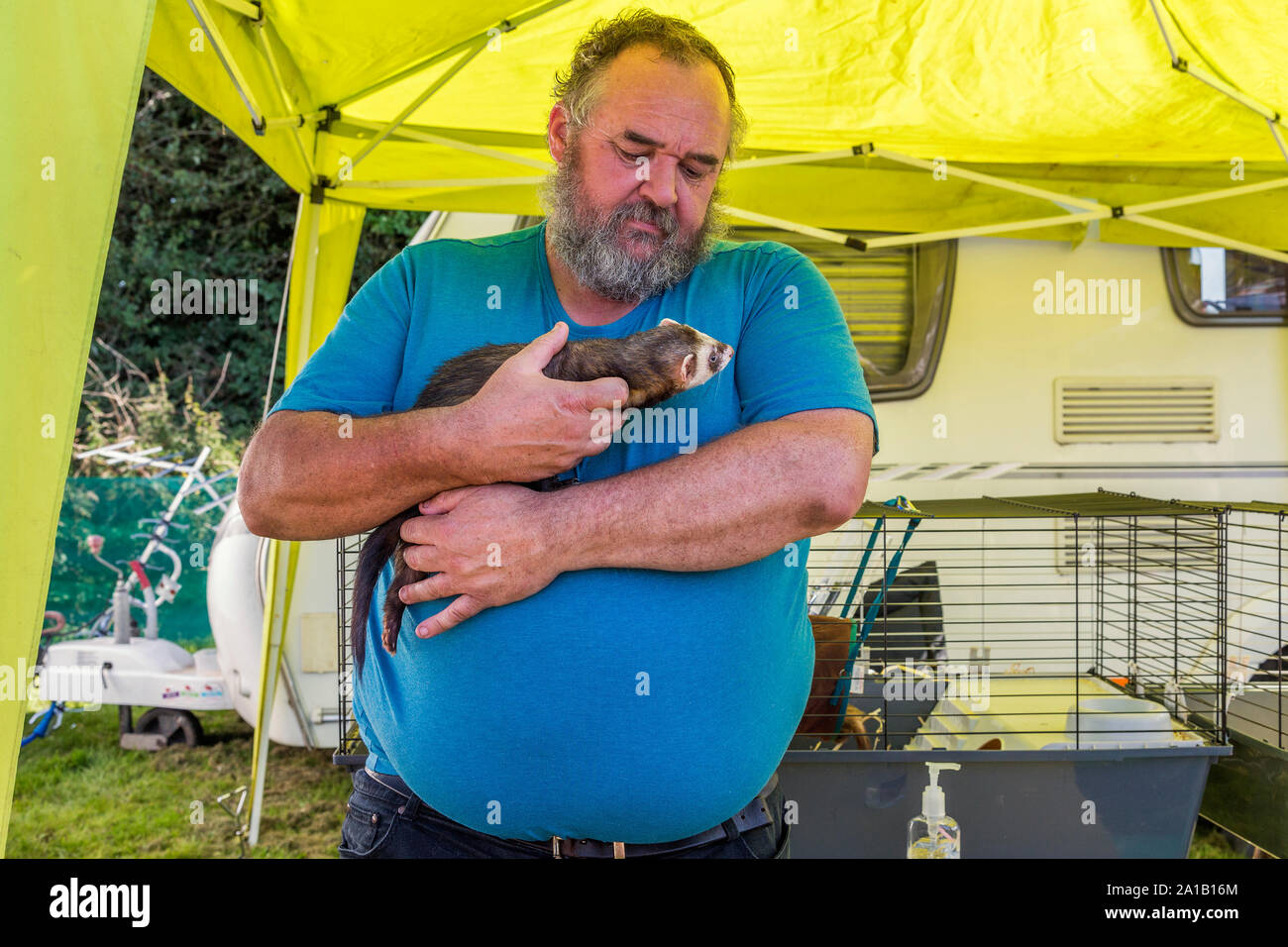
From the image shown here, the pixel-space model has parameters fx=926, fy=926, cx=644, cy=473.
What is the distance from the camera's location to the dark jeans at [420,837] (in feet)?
5.04

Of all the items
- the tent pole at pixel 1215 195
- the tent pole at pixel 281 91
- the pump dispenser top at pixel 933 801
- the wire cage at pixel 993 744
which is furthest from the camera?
the tent pole at pixel 1215 195

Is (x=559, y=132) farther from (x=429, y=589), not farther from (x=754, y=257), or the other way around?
(x=429, y=589)

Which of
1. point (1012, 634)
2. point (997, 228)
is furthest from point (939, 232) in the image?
point (1012, 634)

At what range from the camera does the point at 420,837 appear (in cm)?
160

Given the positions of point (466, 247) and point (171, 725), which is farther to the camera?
point (171, 725)

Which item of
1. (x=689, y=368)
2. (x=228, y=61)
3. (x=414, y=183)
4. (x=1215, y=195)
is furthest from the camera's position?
(x=1215, y=195)

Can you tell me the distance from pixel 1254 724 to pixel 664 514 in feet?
10.9

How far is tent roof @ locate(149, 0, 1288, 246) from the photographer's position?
9.41ft

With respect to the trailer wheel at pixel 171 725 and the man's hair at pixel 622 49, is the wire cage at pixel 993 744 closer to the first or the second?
the man's hair at pixel 622 49

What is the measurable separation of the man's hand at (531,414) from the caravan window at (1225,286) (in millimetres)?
4209

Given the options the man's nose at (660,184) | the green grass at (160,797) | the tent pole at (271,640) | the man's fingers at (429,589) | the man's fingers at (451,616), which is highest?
the man's nose at (660,184)

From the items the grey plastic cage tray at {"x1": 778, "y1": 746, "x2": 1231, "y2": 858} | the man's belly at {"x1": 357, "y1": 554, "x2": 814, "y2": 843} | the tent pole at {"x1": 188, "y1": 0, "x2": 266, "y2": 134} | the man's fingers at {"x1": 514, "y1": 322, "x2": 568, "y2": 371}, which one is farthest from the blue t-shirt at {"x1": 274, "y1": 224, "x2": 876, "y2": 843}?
the grey plastic cage tray at {"x1": 778, "y1": 746, "x2": 1231, "y2": 858}

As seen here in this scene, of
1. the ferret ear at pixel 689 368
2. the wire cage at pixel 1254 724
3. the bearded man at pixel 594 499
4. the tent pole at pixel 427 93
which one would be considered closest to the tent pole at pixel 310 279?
the tent pole at pixel 427 93

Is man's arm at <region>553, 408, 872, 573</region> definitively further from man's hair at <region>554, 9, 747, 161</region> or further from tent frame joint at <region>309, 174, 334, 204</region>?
tent frame joint at <region>309, 174, 334, 204</region>
